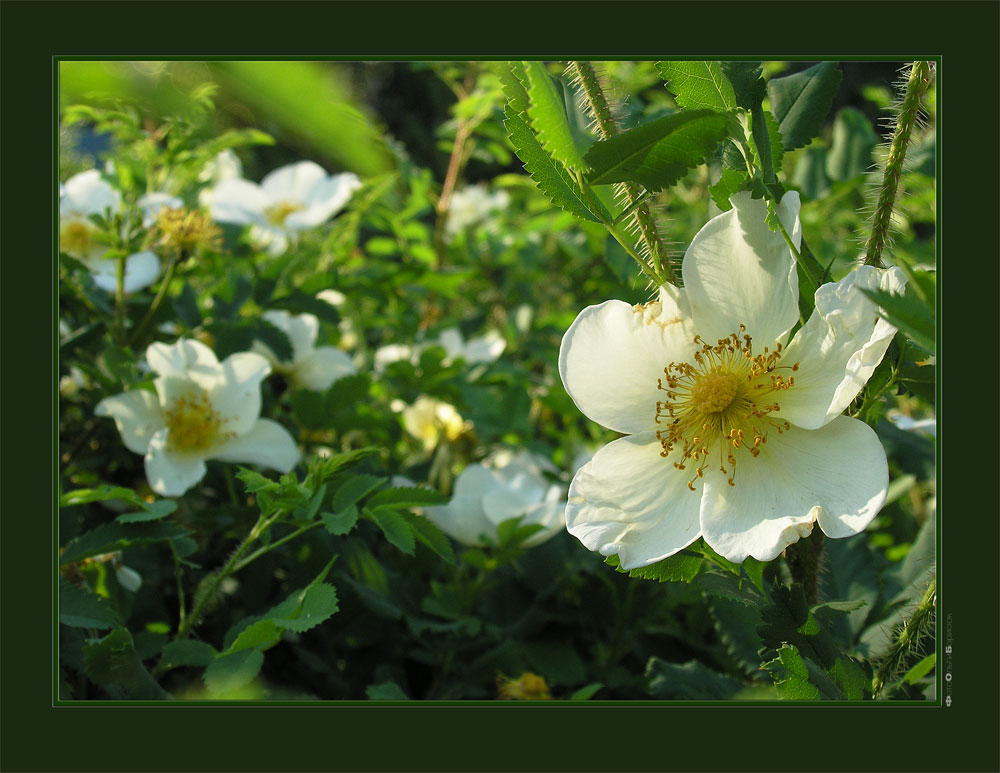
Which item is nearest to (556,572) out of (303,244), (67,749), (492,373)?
(492,373)

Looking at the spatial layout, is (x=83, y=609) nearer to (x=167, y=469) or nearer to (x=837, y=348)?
(x=167, y=469)

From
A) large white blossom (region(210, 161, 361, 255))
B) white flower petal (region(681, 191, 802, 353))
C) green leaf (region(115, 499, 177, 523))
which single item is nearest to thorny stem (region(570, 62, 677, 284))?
white flower petal (region(681, 191, 802, 353))

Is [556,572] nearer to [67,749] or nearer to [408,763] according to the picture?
[408,763]

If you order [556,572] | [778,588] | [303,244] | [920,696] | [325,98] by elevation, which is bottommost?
[556,572]

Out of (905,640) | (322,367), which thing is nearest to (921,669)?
(905,640)

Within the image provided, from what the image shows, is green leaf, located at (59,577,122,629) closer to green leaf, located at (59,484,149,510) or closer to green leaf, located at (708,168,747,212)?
green leaf, located at (59,484,149,510)

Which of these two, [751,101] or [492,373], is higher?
[751,101]

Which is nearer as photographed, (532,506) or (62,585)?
(62,585)
